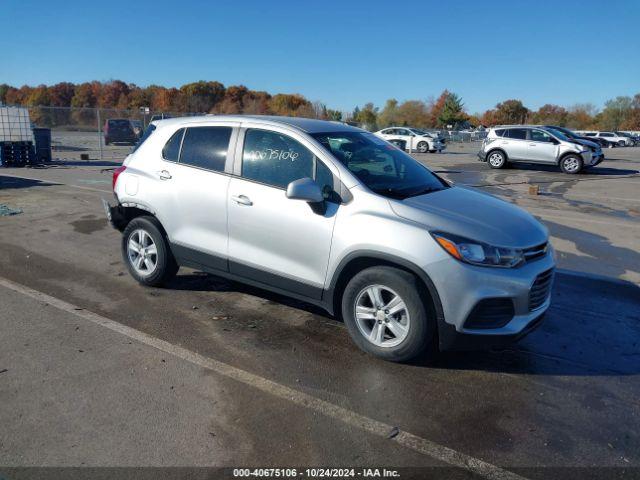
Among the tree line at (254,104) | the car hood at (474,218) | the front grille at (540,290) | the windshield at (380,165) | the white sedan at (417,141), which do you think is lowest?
the front grille at (540,290)

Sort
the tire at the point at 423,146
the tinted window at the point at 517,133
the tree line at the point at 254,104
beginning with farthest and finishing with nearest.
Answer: the tree line at the point at 254,104
the tire at the point at 423,146
the tinted window at the point at 517,133

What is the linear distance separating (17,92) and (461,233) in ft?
352

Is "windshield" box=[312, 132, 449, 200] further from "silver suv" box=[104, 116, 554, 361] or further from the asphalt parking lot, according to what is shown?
the asphalt parking lot

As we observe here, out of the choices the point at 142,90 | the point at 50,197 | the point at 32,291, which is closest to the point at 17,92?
the point at 142,90

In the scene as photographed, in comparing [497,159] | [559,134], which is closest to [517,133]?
[497,159]

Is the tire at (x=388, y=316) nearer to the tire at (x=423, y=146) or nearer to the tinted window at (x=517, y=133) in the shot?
the tinted window at (x=517, y=133)

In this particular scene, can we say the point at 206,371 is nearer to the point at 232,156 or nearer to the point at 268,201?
the point at 268,201

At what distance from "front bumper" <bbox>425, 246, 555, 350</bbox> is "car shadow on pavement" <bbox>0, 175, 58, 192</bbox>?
11.9 metres

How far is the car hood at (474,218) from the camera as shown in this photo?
3.76m

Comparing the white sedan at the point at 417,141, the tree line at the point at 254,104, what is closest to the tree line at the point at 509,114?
the tree line at the point at 254,104

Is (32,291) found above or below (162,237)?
below

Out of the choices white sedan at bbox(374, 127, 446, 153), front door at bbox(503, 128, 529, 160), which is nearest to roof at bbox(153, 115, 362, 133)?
front door at bbox(503, 128, 529, 160)

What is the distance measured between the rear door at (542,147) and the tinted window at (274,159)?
18007 mm

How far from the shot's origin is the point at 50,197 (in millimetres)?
11094
